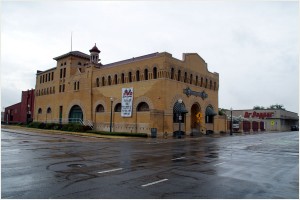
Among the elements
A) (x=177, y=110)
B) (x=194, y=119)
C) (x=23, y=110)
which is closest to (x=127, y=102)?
(x=177, y=110)

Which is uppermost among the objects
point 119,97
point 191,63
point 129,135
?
point 191,63

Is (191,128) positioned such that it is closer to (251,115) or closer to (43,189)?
(43,189)

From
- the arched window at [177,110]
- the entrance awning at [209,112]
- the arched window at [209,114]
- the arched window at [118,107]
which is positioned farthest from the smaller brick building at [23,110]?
the entrance awning at [209,112]

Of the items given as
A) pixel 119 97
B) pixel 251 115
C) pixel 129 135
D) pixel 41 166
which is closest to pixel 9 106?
pixel 119 97

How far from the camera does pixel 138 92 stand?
4162 cm

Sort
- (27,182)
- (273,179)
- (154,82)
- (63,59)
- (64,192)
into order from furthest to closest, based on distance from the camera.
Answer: (63,59)
(154,82)
(273,179)
(27,182)
(64,192)

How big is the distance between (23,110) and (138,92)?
4670 cm

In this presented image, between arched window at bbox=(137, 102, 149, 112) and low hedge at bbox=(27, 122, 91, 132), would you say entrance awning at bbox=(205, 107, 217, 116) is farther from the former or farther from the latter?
low hedge at bbox=(27, 122, 91, 132)

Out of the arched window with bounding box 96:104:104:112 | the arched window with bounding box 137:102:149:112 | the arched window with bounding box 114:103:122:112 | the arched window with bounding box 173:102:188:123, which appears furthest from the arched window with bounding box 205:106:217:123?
the arched window with bounding box 96:104:104:112

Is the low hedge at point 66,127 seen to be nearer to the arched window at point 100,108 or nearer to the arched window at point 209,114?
the arched window at point 100,108

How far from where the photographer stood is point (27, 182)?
9109 mm

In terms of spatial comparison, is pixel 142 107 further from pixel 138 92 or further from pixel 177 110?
pixel 177 110

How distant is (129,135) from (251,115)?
6412 centimetres

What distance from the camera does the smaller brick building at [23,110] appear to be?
2857 inches
